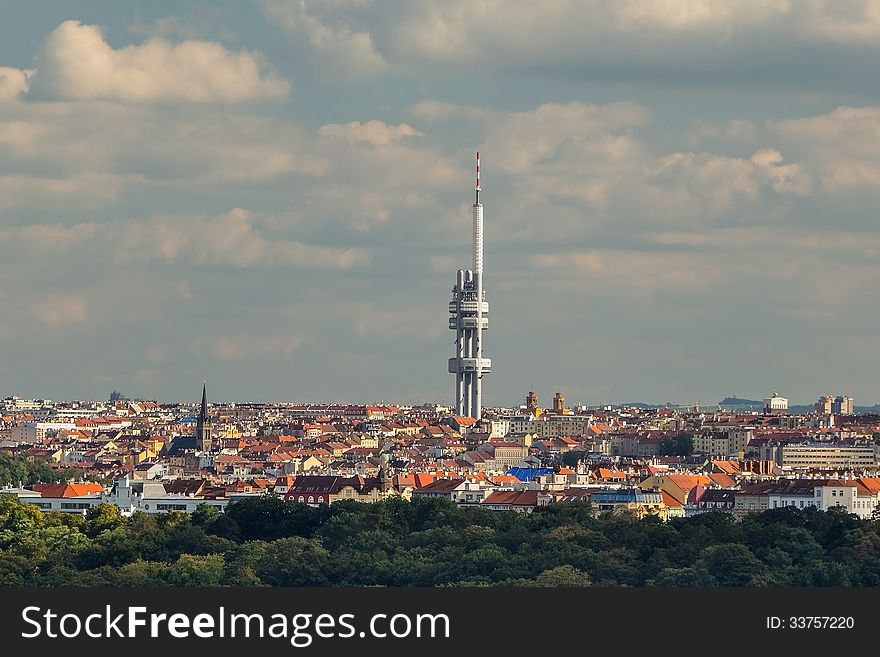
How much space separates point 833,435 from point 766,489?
72.8m

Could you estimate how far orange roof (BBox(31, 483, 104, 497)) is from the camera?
400ft

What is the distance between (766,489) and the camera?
382 feet

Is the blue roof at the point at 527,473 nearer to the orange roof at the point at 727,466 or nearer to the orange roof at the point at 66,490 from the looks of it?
the orange roof at the point at 727,466

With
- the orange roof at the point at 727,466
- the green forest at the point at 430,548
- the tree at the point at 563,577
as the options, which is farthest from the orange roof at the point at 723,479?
the tree at the point at 563,577

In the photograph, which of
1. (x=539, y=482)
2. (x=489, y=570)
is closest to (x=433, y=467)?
(x=539, y=482)

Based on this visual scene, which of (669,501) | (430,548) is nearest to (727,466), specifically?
(669,501)

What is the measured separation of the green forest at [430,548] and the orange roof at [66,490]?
74.6ft

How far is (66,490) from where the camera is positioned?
122375 mm

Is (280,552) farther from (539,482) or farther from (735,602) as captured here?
(539,482)

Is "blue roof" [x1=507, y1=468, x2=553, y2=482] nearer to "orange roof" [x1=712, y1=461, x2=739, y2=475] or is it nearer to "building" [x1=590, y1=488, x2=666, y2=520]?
"orange roof" [x1=712, y1=461, x2=739, y2=475]

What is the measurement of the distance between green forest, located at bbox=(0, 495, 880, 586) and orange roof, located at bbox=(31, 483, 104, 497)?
2275 centimetres

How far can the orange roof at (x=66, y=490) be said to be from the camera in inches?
4798

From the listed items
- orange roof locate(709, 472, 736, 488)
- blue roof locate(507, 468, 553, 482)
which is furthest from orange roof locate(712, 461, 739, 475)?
blue roof locate(507, 468, 553, 482)

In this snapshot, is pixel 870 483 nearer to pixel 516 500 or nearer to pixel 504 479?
pixel 516 500
